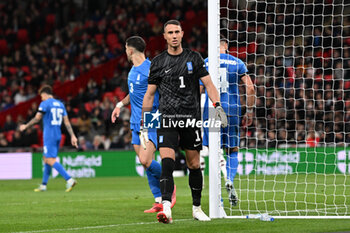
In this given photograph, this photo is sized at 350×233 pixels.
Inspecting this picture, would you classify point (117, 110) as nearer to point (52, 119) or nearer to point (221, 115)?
point (221, 115)

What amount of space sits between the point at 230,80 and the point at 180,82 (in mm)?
1999

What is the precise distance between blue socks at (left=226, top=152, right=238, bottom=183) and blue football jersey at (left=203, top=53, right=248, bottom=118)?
61 cm

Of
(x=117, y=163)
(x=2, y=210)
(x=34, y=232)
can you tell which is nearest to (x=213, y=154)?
(x=34, y=232)

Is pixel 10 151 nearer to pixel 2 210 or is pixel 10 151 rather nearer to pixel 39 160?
pixel 39 160

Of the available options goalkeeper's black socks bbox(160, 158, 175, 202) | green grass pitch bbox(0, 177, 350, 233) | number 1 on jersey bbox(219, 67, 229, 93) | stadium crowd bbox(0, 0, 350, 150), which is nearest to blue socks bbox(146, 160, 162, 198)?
green grass pitch bbox(0, 177, 350, 233)

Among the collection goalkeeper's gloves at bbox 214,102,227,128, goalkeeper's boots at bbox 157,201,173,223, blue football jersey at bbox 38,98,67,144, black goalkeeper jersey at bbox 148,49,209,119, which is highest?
black goalkeeper jersey at bbox 148,49,209,119

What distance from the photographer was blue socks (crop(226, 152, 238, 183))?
910cm

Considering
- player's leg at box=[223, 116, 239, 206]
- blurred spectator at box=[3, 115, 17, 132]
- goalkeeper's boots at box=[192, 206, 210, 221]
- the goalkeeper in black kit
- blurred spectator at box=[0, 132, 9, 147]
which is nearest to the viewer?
the goalkeeper in black kit

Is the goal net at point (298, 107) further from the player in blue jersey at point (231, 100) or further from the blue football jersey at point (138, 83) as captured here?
the blue football jersey at point (138, 83)

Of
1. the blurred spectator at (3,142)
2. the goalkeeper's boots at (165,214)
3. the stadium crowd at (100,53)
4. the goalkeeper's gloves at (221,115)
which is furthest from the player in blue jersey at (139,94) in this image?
the blurred spectator at (3,142)

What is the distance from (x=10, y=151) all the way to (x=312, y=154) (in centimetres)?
930

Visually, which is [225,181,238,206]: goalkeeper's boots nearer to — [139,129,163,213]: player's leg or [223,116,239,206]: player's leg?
[223,116,239,206]: player's leg

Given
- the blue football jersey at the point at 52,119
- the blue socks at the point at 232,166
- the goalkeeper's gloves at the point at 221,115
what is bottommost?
the blue socks at the point at 232,166

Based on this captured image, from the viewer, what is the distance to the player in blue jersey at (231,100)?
8.89 meters
